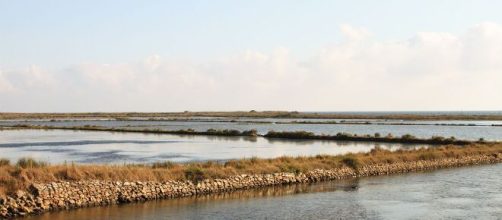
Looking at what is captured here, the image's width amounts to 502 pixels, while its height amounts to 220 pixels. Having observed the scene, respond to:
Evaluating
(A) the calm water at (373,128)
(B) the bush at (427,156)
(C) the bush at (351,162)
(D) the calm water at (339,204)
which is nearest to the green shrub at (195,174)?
(D) the calm water at (339,204)

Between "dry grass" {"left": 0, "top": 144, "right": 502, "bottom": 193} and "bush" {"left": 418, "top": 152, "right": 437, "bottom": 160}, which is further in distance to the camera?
"bush" {"left": 418, "top": 152, "right": 437, "bottom": 160}

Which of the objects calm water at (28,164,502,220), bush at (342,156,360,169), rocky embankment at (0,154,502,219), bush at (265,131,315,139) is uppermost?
bush at (265,131,315,139)

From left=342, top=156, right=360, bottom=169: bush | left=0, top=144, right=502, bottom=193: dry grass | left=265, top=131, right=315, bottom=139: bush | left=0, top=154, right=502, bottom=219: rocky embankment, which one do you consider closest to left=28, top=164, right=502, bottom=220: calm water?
left=0, top=154, right=502, bottom=219: rocky embankment

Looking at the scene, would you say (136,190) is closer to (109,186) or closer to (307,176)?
(109,186)

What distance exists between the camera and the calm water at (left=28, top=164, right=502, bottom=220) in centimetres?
1888

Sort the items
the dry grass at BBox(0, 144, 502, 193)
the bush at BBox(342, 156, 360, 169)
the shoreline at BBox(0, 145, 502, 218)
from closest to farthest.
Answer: the shoreline at BBox(0, 145, 502, 218) → the dry grass at BBox(0, 144, 502, 193) → the bush at BBox(342, 156, 360, 169)

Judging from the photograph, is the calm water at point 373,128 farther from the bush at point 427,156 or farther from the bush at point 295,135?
the bush at point 427,156

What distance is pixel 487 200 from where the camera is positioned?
870 inches

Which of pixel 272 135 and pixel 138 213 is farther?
pixel 272 135

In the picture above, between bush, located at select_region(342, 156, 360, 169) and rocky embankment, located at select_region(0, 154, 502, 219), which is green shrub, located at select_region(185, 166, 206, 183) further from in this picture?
bush, located at select_region(342, 156, 360, 169)

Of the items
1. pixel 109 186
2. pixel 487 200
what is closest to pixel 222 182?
pixel 109 186

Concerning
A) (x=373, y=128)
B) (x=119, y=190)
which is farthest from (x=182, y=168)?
(x=373, y=128)

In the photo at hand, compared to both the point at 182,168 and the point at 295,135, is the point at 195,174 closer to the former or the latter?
the point at 182,168

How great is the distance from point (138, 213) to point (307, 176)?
10.5 meters
